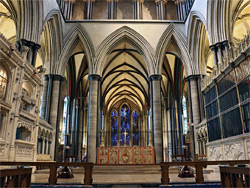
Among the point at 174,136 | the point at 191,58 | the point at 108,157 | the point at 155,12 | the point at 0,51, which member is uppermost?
the point at 155,12

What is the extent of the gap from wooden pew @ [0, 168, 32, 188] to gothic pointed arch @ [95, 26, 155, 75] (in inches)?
462

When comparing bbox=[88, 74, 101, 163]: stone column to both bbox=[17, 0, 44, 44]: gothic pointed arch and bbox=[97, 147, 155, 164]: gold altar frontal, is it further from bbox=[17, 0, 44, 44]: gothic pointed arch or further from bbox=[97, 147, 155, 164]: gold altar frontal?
bbox=[17, 0, 44, 44]: gothic pointed arch

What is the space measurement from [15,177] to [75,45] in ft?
43.8

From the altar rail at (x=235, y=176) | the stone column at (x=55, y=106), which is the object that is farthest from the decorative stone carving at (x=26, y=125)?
the altar rail at (x=235, y=176)

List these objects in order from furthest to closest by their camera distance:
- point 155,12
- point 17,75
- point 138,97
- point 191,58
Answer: point 138,97, point 155,12, point 191,58, point 17,75

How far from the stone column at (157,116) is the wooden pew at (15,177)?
10.7 metres

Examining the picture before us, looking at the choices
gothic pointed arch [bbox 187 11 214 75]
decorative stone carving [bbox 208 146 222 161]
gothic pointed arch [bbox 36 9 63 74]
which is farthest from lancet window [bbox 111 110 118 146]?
decorative stone carving [bbox 208 146 222 161]

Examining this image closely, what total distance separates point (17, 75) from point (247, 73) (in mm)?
7891

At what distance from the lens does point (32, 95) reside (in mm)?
9758

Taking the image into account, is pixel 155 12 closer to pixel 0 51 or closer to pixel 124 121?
pixel 0 51

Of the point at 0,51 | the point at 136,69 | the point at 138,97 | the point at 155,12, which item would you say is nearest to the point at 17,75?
the point at 0,51

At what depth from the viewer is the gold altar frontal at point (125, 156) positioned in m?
13.4

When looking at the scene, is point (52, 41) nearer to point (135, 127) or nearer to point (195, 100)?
point (195, 100)

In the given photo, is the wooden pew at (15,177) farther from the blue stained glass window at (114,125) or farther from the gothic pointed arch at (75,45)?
the blue stained glass window at (114,125)
